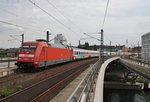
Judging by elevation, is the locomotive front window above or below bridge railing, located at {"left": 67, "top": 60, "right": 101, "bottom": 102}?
above

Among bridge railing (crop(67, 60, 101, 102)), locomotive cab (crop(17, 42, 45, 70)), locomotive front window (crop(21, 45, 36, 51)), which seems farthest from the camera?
locomotive front window (crop(21, 45, 36, 51))

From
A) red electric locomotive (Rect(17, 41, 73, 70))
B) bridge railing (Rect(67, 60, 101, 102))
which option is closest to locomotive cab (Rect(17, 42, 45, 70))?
red electric locomotive (Rect(17, 41, 73, 70))

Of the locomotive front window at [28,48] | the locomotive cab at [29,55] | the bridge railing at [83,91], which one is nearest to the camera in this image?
the bridge railing at [83,91]

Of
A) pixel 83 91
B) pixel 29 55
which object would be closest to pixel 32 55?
pixel 29 55

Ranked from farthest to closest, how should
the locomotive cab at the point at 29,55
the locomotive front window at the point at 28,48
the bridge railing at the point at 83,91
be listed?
the locomotive front window at the point at 28,48, the locomotive cab at the point at 29,55, the bridge railing at the point at 83,91

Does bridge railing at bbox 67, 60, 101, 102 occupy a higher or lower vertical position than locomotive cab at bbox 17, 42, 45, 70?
lower

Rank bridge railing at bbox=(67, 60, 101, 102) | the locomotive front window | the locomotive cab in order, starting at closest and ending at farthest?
bridge railing at bbox=(67, 60, 101, 102)
the locomotive cab
the locomotive front window

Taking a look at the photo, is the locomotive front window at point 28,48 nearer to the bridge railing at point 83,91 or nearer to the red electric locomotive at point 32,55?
the red electric locomotive at point 32,55

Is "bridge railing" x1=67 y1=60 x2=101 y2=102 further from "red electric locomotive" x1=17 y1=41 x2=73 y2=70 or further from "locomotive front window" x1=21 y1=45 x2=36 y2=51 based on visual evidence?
"locomotive front window" x1=21 y1=45 x2=36 y2=51

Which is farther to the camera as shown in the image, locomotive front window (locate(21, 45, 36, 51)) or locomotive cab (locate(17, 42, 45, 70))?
locomotive front window (locate(21, 45, 36, 51))

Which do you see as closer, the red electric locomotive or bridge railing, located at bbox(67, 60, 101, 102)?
bridge railing, located at bbox(67, 60, 101, 102)

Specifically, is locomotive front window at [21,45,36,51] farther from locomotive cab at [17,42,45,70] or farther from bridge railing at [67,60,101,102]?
bridge railing at [67,60,101,102]

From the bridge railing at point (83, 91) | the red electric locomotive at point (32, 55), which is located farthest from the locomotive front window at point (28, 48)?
the bridge railing at point (83, 91)

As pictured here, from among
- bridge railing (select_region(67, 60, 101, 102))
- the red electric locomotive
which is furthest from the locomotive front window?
bridge railing (select_region(67, 60, 101, 102))
